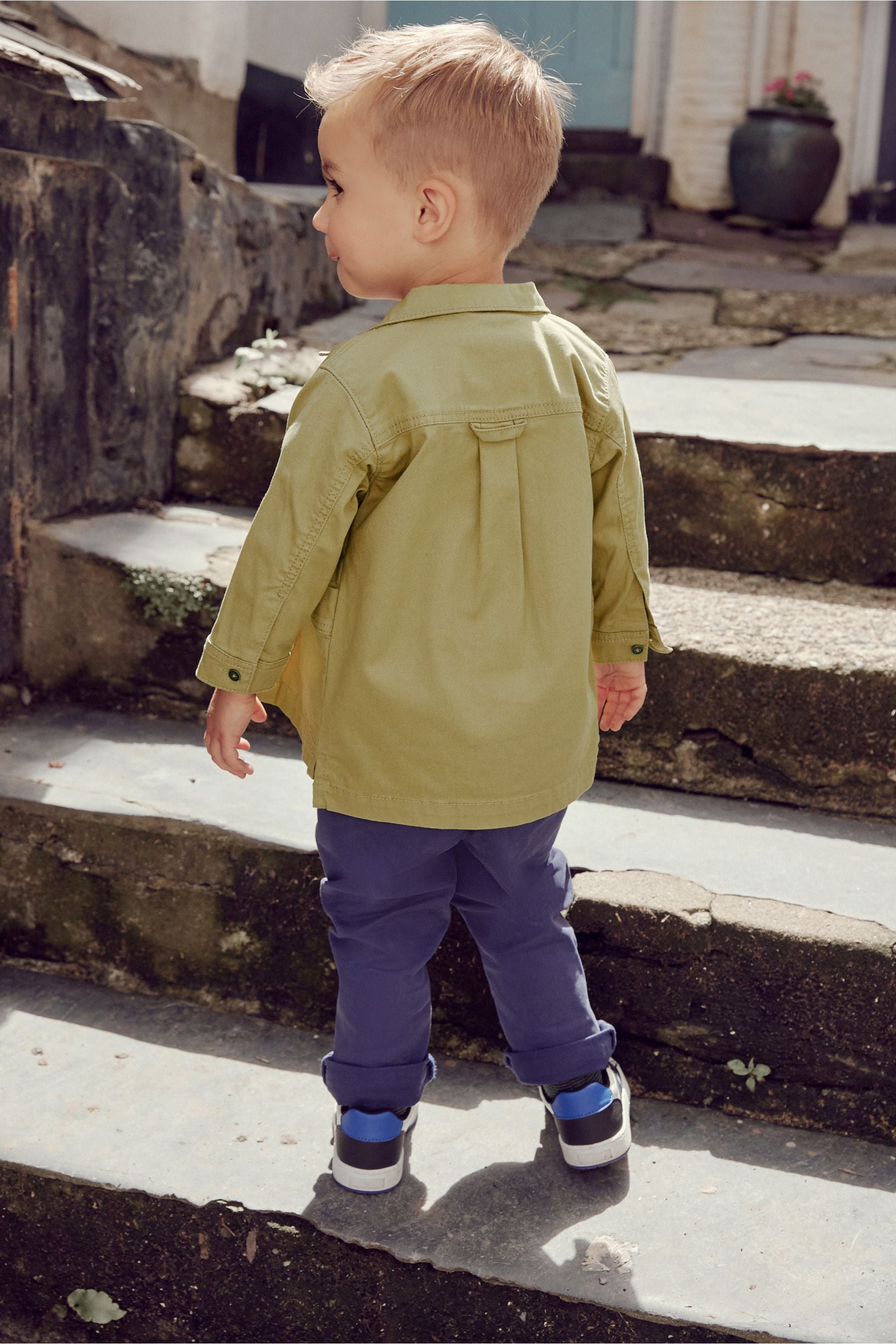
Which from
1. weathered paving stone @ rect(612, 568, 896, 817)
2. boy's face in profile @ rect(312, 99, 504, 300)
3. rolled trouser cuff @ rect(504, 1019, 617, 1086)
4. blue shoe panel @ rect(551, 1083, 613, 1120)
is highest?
boy's face in profile @ rect(312, 99, 504, 300)

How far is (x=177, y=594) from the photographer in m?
1.99

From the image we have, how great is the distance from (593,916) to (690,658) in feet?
1.60

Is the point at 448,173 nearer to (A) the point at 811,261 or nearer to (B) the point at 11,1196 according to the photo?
(B) the point at 11,1196

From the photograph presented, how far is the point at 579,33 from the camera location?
220 inches

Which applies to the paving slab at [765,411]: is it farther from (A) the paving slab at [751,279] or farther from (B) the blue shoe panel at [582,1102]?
(A) the paving slab at [751,279]

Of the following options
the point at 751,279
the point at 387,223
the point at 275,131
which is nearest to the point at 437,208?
the point at 387,223

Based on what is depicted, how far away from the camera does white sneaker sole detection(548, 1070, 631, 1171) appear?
140cm

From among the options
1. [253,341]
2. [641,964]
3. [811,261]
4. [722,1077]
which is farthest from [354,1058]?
[811,261]

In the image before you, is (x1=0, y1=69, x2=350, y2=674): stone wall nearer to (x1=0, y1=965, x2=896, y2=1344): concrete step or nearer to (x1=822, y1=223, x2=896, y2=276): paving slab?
(x1=0, y1=965, x2=896, y2=1344): concrete step

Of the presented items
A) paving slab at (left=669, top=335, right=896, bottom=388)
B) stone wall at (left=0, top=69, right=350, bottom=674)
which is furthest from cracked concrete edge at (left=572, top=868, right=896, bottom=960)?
paving slab at (left=669, top=335, right=896, bottom=388)

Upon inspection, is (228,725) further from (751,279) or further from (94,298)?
(751,279)

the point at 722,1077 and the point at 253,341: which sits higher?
the point at 253,341

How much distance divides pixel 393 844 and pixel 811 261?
176 inches

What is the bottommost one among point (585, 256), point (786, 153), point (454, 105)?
point (454, 105)
